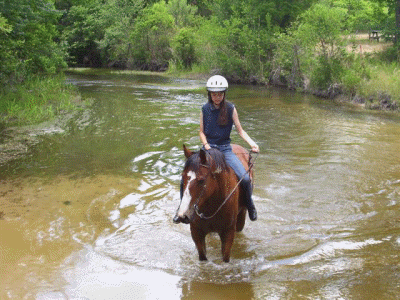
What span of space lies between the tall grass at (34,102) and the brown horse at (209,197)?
36.5 feet

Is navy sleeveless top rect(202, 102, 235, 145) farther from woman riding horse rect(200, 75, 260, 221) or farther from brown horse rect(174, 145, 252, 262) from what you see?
brown horse rect(174, 145, 252, 262)

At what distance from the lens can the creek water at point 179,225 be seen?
5227 millimetres

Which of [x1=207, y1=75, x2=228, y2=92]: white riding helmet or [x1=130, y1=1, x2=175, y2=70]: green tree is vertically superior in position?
[x1=130, y1=1, x2=175, y2=70]: green tree

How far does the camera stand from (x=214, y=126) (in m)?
5.81

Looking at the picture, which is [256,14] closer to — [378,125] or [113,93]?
[113,93]

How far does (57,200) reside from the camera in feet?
26.8

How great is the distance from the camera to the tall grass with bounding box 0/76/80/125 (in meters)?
15.0

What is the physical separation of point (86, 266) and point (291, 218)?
3472 mm

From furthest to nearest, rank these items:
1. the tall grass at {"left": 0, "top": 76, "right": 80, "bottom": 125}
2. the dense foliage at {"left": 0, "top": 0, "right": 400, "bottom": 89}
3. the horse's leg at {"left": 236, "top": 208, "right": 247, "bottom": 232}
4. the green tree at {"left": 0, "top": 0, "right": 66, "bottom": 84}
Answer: the dense foliage at {"left": 0, "top": 0, "right": 400, "bottom": 89}
the tall grass at {"left": 0, "top": 76, "right": 80, "bottom": 125}
the green tree at {"left": 0, "top": 0, "right": 66, "bottom": 84}
the horse's leg at {"left": 236, "top": 208, "right": 247, "bottom": 232}

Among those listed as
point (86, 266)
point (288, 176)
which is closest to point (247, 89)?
point (288, 176)

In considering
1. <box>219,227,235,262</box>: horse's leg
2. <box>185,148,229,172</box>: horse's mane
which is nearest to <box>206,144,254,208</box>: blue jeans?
<box>185,148,229,172</box>: horse's mane

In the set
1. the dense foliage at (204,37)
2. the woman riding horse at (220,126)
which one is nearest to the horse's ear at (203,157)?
the woman riding horse at (220,126)

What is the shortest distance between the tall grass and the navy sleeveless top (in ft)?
34.6

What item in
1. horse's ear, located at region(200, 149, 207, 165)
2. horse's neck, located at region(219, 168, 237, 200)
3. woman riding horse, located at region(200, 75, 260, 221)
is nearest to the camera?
horse's ear, located at region(200, 149, 207, 165)
